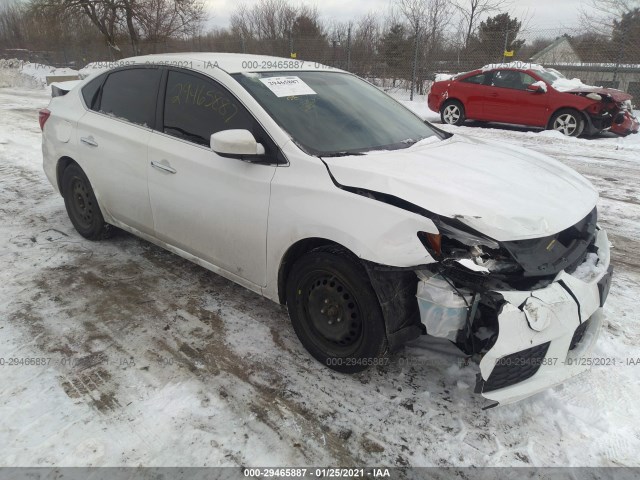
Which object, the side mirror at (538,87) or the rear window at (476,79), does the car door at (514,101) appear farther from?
the rear window at (476,79)

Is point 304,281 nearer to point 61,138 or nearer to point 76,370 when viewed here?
point 76,370

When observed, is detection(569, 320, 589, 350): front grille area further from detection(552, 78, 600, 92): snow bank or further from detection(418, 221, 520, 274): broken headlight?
detection(552, 78, 600, 92): snow bank

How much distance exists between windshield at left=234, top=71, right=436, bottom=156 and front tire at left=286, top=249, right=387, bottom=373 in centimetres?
71

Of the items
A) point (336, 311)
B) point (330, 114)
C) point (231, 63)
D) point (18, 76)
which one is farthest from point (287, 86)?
point (18, 76)

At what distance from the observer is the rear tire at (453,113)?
11.8 m

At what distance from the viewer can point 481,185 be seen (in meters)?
2.51

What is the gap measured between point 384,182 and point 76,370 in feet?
6.90

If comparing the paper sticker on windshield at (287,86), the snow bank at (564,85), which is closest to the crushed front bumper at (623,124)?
the snow bank at (564,85)

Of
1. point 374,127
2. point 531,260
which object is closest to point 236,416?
point 531,260

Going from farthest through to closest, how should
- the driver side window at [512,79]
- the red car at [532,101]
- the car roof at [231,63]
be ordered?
the driver side window at [512,79] < the red car at [532,101] < the car roof at [231,63]

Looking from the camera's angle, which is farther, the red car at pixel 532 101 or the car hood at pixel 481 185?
the red car at pixel 532 101

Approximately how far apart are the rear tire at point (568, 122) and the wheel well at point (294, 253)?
9550 mm

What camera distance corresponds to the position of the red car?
984 cm

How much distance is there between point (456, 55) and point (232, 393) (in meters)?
18.1
